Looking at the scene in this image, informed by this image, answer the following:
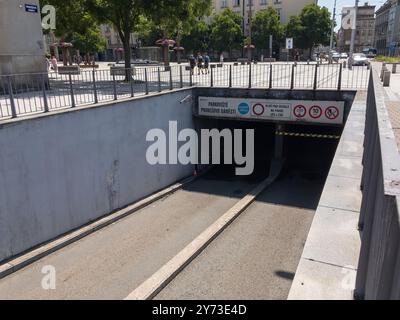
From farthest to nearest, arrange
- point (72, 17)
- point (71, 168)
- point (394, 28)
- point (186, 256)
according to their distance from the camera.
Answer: point (394, 28) < point (72, 17) < point (71, 168) < point (186, 256)

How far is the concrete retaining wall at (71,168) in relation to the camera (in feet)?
31.1

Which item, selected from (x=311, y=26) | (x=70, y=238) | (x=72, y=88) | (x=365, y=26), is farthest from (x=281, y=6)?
(x=365, y=26)

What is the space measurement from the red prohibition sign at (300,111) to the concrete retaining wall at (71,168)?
5.60 metres

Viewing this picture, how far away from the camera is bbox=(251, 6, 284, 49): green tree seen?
59.7 m

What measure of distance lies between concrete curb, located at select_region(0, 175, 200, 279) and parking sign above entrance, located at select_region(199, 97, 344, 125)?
184 inches

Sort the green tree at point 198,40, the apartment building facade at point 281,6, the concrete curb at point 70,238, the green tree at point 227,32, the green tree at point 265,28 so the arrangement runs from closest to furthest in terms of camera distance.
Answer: the concrete curb at point 70,238
the green tree at point 227,32
the green tree at point 265,28
the green tree at point 198,40
the apartment building facade at point 281,6

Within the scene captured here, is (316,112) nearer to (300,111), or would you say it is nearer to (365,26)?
(300,111)

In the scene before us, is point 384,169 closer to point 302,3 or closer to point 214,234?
point 214,234

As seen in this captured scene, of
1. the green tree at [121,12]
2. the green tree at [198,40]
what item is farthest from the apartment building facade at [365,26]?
the green tree at [121,12]

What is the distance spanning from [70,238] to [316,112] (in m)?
10.9

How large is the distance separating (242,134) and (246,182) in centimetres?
514

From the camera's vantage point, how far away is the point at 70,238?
10930 mm

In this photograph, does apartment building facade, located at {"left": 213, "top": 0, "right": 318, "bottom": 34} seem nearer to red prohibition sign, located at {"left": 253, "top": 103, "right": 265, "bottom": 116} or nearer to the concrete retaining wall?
red prohibition sign, located at {"left": 253, "top": 103, "right": 265, "bottom": 116}

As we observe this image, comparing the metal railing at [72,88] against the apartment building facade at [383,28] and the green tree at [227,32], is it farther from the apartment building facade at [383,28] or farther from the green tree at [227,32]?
the apartment building facade at [383,28]
